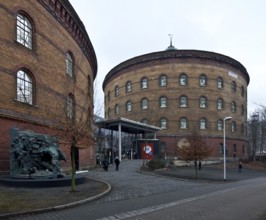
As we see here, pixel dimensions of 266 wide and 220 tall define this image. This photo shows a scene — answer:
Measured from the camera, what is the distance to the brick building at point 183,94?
58125 millimetres

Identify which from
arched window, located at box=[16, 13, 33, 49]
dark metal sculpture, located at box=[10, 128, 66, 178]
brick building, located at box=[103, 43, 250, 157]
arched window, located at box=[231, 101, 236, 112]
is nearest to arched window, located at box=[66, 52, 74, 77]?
arched window, located at box=[16, 13, 33, 49]

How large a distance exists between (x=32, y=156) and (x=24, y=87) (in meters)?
5.38

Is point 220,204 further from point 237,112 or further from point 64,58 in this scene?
point 237,112

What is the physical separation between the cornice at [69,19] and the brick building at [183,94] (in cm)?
2247

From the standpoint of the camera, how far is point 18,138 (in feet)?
67.6

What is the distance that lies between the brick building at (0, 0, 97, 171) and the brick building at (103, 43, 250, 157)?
26499 mm

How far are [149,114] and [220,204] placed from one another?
145 ft

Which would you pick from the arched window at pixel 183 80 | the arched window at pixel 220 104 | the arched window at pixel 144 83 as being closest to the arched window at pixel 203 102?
the arched window at pixel 220 104

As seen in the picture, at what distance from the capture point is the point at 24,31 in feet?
79.9

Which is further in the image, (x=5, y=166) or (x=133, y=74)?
(x=133, y=74)

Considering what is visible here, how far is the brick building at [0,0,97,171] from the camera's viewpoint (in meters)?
21.9

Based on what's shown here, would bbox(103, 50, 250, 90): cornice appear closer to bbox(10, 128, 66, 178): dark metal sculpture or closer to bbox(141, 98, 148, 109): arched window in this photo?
bbox(141, 98, 148, 109): arched window

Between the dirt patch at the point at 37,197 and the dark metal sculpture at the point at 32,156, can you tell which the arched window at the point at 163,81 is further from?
the dirt patch at the point at 37,197

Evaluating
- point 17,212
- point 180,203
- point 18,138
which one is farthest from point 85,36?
point 17,212
